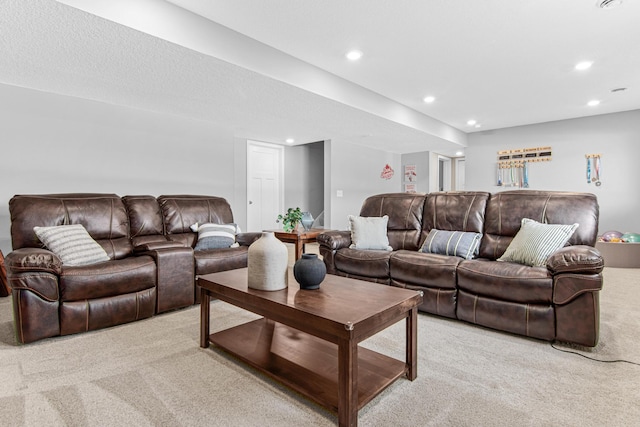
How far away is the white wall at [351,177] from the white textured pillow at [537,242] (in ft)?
13.8

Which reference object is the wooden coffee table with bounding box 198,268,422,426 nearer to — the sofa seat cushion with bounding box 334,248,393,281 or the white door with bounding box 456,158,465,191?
the sofa seat cushion with bounding box 334,248,393,281

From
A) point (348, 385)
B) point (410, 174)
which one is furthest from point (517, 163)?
point (348, 385)

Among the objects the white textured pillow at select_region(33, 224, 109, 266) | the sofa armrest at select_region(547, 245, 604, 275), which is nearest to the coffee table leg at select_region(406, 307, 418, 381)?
the sofa armrest at select_region(547, 245, 604, 275)

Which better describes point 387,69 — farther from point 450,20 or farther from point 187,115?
point 187,115

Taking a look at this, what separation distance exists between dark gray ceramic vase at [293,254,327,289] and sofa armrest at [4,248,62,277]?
1.65 meters

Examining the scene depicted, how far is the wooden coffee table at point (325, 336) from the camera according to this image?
1.36 metres

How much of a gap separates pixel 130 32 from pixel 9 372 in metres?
2.27

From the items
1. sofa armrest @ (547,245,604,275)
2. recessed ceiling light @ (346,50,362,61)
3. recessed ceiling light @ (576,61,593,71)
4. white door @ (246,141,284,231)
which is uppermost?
recessed ceiling light @ (576,61,593,71)

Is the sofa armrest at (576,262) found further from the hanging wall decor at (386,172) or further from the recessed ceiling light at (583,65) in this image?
the hanging wall decor at (386,172)

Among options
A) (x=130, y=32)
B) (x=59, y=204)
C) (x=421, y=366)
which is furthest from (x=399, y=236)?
(x=59, y=204)

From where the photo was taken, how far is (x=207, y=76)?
10.7 feet

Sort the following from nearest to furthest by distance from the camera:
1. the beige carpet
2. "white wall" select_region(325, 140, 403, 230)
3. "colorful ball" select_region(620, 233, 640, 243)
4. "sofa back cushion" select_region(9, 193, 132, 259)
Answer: the beige carpet < "sofa back cushion" select_region(9, 193, 132, 259) < "colorful ball" select_region(620, 233, 640, 243) < "white wall" select_region(325, 140, 403, 230)

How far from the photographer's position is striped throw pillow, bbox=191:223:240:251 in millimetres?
3430

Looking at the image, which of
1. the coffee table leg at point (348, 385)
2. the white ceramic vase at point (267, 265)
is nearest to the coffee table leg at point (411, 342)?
the coffee table leg at point (348, 385)
